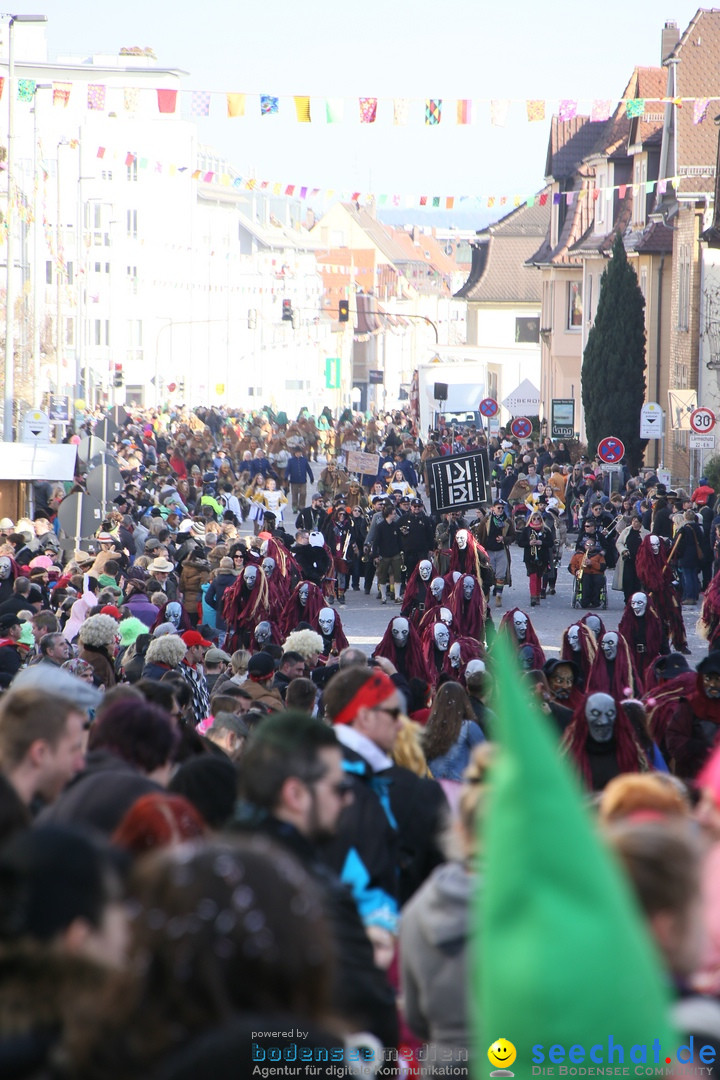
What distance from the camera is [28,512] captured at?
2478 centimetres

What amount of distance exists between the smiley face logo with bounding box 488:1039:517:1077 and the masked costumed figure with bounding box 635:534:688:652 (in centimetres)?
1585

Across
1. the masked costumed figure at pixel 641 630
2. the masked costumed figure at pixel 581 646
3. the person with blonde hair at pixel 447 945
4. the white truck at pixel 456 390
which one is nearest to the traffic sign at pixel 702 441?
the masked costumed figure at pixel 641 630

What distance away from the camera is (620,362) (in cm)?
4197

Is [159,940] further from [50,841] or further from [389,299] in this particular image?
[389,299]

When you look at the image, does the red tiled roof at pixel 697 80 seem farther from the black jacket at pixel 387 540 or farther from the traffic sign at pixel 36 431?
the traffic sign at pixel 36 431

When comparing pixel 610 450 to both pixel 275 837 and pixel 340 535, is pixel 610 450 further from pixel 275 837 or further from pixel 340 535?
pixel 275 837

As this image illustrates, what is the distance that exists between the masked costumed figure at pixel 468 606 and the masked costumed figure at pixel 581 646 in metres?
4.70

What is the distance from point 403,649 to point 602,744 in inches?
Answer: 240

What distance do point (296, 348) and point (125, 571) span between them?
98529 millimetres

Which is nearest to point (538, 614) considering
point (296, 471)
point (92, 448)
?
point (92, 448)

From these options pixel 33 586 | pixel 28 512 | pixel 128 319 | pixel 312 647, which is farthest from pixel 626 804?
pixel 128 319

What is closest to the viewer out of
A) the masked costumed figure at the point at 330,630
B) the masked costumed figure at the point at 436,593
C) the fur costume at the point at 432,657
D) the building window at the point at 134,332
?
the fur costume at the point at 432,657

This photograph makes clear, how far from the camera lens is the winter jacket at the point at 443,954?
402 centimetres

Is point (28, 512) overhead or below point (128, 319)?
below
